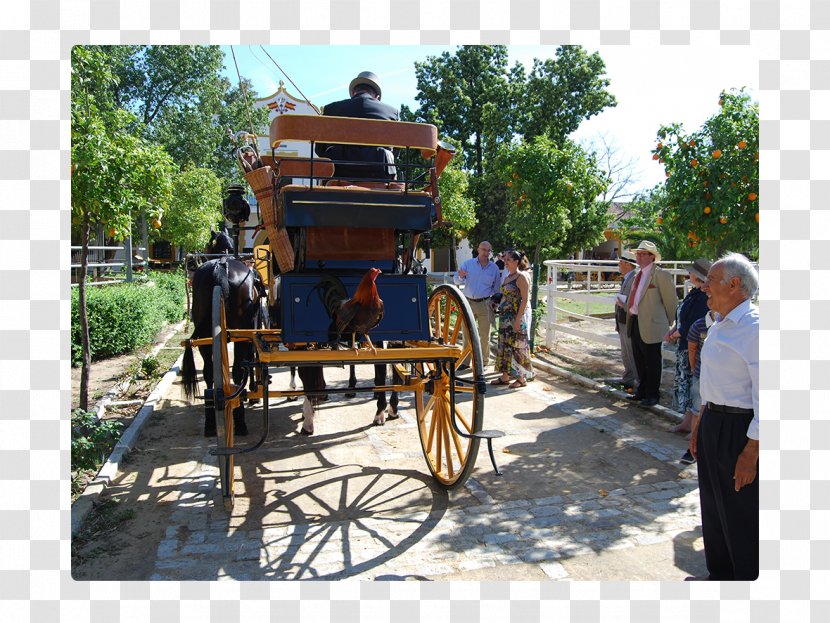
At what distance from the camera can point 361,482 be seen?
180 inches

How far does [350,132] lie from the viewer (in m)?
3.69

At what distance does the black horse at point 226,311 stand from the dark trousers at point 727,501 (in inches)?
153

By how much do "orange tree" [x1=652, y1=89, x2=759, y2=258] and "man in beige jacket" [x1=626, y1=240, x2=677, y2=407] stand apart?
25.9 inches

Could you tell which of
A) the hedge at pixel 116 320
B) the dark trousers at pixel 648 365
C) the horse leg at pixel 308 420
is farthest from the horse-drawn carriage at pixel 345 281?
the hedge at pixel 116 320

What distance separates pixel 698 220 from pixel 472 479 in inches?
123

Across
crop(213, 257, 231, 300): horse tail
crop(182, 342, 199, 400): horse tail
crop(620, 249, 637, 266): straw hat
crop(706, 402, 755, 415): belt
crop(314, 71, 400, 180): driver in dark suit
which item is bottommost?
crop(182, 342, 199, 400): horse tail

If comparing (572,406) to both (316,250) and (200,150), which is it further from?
(200,150)

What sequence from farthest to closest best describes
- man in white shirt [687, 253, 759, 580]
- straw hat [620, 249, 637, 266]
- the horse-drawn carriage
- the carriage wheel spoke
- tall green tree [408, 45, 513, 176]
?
tall green tree [408, 45, 513, 176], straw hat [620, 249, 637, 266], the carriage wheel spoke, the horse-drawn carriage, man in white shirt [687, 253, 759, 580]

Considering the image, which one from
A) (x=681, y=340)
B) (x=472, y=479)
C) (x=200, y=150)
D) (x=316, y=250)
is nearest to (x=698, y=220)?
(x=681, y=340)

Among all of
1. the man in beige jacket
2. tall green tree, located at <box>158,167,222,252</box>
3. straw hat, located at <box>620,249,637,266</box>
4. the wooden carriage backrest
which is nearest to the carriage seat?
the wooden carriage backrest

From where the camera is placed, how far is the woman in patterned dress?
7703 mm

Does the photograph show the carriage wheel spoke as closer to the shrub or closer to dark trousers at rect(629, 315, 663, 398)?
the shrub

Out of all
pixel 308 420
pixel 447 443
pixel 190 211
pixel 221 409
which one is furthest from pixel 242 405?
pixel 190 211

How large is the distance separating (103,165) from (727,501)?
504cm
